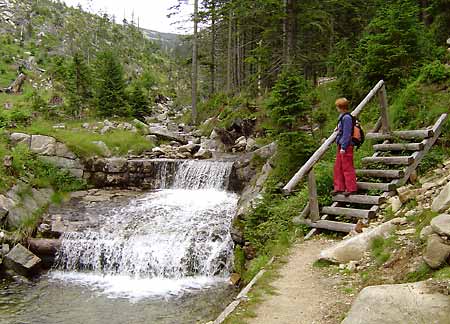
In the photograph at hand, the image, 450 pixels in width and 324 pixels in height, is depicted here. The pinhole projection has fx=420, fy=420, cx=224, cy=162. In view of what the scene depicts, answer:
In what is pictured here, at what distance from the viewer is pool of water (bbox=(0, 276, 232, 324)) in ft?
28.6

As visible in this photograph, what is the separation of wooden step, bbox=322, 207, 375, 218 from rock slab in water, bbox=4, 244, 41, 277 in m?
8.37

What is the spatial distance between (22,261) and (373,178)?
31.3 ft

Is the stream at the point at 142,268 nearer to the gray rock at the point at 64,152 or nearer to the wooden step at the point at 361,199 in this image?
the wooden step at the point at 361,199

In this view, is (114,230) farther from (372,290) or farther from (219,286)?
(372,290)

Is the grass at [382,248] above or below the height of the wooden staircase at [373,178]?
below

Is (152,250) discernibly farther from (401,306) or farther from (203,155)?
(401,306)

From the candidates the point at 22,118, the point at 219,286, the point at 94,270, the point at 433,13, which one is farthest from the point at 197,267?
the point at 22,118

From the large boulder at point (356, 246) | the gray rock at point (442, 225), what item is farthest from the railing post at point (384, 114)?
the gray rock at point (442, 225)

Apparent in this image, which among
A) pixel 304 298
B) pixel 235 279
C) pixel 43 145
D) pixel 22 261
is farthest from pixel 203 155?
pixel 304 298

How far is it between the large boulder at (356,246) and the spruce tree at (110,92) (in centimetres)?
2197

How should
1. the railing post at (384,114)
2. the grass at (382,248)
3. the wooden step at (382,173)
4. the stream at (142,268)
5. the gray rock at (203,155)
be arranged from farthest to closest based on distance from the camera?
1. the gray rock at (203,155)
2. the railing post at (384,114)
3. the stream at (142,268)
4. the wooden step at (382,173)
5. the grass at (382,248)

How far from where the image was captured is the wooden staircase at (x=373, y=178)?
25.4 feet

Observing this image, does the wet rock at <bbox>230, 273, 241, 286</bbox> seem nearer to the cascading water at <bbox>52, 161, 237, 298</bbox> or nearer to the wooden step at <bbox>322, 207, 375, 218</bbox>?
the cascading water at <bbox>52, 161, 237, 298</bbox>

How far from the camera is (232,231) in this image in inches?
445
